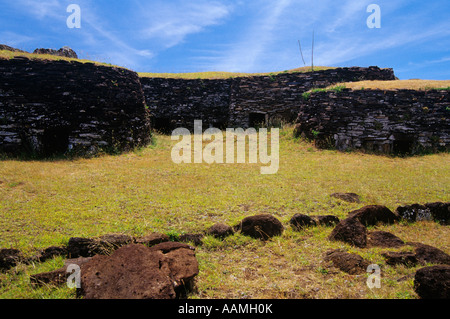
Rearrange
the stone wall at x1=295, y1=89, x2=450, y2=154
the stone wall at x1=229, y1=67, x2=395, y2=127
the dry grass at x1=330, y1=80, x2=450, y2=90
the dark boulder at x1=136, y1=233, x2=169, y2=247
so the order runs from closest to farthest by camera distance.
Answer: the dark boulder at x1=136, y1=233, x2=169, y2=247 → the stone wall at x1=295, y1=89, x2=450, y2=154 → the dry grass at x1=330, y1=80, x2=450, y2=90 → the stone wall at x1=229, y1=67, x2=395, y2=127

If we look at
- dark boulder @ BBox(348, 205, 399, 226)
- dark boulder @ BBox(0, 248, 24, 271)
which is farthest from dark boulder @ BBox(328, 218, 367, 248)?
dark boulder @ BBox(0, 248, 24, 271)

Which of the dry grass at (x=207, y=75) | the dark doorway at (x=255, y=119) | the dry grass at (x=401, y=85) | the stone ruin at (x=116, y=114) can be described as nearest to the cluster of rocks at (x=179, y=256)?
the stone ruin at (x=116, y=114)

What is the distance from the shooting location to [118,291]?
9.65ft

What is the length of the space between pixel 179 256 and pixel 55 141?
10.2 meters

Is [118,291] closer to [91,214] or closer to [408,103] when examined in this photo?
[91,214]

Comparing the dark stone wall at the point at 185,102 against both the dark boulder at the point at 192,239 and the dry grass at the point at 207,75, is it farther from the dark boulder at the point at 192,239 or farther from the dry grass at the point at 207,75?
the dark boulder at the point at 192,239

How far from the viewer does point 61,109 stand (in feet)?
36.4

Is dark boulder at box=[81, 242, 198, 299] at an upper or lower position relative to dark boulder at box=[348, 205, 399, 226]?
lower

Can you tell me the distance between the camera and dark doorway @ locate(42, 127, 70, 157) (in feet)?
35.4

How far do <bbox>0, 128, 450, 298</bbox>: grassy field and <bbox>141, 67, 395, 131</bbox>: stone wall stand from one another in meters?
7.62

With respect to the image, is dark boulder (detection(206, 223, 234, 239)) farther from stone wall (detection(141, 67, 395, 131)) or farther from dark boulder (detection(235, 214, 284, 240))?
stone wall (detection(141, 67, 395, 131))
